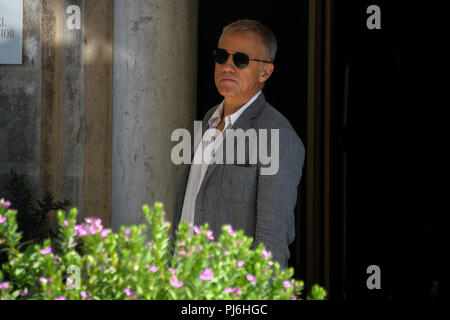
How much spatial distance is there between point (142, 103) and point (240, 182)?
1.40m

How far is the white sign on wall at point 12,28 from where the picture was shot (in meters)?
4.09

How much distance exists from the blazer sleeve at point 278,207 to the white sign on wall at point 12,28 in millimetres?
2143

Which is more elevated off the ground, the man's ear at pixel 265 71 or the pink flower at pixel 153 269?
the man's ear at pixel 265 71

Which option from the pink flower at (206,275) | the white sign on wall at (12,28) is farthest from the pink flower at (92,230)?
the white sign on wall at (12,28)

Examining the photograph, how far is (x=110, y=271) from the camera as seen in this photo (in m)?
1.62

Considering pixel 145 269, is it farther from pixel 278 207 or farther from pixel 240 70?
pixel 240 70

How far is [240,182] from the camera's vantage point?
9.62 ft

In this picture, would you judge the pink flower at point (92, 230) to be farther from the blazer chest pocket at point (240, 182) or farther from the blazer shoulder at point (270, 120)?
the blazer shoulder at point (270, 120)

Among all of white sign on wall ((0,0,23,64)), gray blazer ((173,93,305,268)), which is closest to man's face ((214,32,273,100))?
gray blazer ((173,93,305,268))

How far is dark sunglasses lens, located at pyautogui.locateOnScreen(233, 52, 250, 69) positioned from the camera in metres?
3.12

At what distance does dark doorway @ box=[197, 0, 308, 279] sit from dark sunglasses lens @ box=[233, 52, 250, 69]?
146 centimetres

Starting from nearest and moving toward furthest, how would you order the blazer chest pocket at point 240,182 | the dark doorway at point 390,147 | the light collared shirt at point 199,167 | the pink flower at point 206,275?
1. the pink flower at point 206,275
2. the blazer chest pocket at point 240,182
3. the light collared shirt at point 199,167
4. the dark doorway at point 390,147

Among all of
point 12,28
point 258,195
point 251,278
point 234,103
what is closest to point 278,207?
point 258,195

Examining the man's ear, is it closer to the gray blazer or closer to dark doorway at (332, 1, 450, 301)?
the gray blazer
